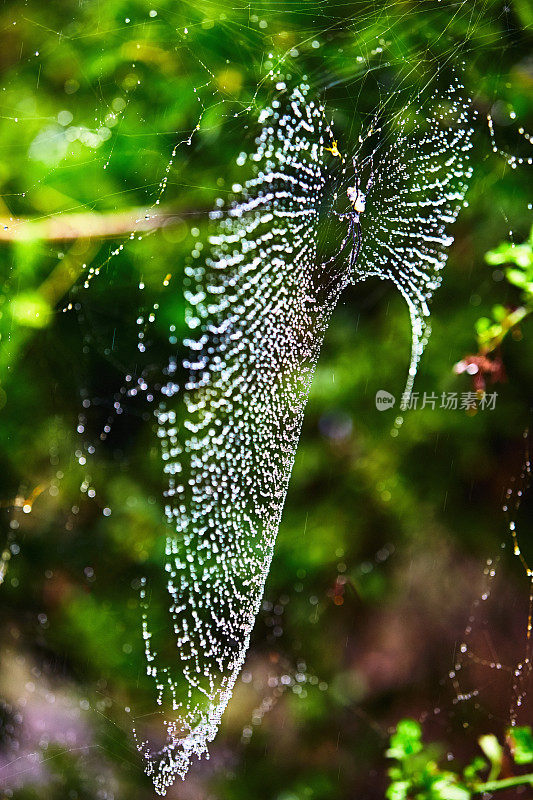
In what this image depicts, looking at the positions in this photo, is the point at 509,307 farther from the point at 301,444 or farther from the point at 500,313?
the point at 301,444

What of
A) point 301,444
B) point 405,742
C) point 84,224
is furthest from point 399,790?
point 84,224

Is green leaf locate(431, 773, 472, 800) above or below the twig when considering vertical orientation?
below

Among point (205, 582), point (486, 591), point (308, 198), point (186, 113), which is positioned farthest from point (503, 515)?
point (186, 113)

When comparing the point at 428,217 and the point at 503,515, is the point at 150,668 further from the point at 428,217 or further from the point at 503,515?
the point at 428,217

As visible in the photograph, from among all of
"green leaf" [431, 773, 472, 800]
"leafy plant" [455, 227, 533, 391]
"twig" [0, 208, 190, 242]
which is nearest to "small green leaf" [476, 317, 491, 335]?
"leafy plant" [455, 227, 533, 391]

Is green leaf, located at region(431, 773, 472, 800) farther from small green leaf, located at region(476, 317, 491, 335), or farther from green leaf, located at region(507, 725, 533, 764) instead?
small green leaf, located at region(476, 317, 491, 335)

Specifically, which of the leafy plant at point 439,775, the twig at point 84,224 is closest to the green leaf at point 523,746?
the leafy plant at point 439,775
